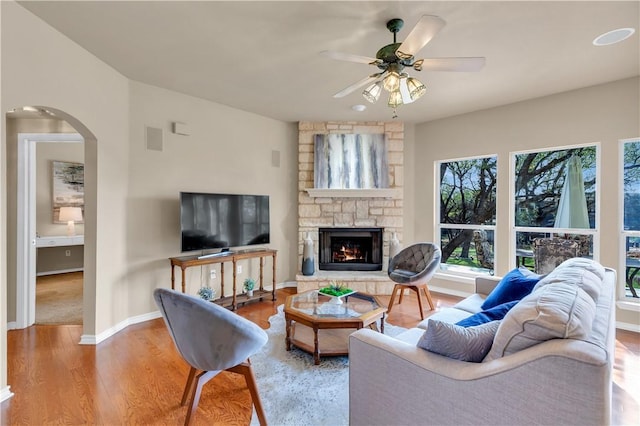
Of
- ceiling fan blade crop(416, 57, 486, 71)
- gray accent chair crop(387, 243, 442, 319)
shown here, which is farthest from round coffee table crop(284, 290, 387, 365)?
ceiling fan blade crop(416, 57, 486, 71)

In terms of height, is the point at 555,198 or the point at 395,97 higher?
the point at 395,97

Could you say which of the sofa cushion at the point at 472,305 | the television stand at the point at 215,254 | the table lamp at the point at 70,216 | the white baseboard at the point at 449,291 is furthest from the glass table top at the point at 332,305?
the table lamp at the point at 70,216

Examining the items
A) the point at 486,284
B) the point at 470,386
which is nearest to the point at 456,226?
the point at 486,284

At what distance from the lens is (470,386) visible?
1.24 meters

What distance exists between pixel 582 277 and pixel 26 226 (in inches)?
197

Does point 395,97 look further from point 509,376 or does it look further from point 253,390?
point 253,390

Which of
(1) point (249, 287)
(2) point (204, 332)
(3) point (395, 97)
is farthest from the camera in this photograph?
(1) point (249, 287)

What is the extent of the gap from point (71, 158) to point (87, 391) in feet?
17.1

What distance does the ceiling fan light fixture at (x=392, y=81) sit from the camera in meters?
2.31

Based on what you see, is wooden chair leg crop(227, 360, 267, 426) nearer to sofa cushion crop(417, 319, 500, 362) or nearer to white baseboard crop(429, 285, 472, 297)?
sofa cushion crop(417, 319, 500, 362)

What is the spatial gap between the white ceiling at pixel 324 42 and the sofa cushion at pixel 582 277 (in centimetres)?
181

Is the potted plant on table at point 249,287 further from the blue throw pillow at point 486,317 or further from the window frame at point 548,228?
the window frame at point 548,228

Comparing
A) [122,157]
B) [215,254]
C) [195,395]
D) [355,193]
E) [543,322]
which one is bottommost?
[195,395]

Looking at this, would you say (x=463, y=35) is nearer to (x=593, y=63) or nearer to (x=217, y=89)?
(x=593, y=63)
